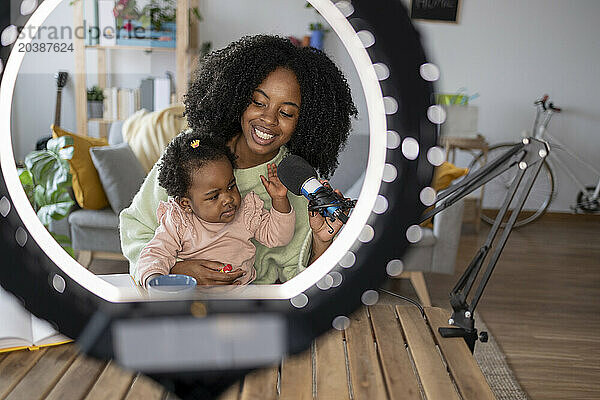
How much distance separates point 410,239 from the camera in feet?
0.98

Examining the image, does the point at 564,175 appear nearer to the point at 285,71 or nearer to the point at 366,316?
the point at 366,316

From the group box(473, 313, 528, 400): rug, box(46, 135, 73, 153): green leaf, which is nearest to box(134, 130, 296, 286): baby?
box(46, 135, 73, 153): green leaf

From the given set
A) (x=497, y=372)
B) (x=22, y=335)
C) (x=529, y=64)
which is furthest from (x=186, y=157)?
(x=529, y=64)

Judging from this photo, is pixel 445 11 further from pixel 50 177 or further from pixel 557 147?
pixel 50 177

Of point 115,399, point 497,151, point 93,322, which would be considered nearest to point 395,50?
point 93,322

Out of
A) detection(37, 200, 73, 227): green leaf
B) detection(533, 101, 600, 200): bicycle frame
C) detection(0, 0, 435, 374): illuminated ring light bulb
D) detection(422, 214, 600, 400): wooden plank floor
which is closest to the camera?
detection(0, 0, 435, 374): illuminated ring light bulb

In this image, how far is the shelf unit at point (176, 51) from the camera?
348 millimetres

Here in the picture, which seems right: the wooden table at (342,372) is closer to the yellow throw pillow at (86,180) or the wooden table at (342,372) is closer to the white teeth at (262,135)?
the white teeth at (262,135)

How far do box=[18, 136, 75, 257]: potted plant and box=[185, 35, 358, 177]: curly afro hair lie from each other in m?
0.11

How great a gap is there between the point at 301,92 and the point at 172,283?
134 mm

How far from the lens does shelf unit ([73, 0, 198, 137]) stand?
35 centimetres

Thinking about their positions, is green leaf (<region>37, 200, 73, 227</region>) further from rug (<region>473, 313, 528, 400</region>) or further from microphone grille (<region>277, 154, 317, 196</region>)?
rug (<region>473, 313, 528, 400</region>)

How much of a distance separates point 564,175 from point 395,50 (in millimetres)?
2837

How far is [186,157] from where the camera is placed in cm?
37
